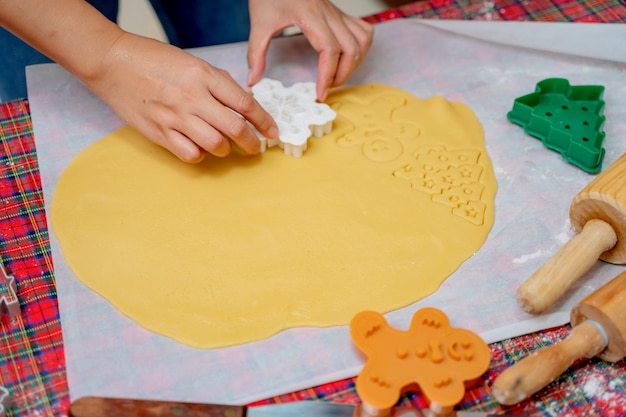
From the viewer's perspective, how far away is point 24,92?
4.13ft

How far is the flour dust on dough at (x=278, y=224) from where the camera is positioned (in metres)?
0.87

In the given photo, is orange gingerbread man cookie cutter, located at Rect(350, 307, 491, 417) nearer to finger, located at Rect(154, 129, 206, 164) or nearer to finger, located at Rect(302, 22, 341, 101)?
finger, located at Rect(154, 129, 206, 164)

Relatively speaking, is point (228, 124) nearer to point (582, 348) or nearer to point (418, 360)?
point (418, 360)

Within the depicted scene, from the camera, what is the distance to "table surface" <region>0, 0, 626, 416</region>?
0.78m

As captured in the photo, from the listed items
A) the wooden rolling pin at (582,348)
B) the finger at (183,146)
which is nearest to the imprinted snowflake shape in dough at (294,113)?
the finger at (183,146)

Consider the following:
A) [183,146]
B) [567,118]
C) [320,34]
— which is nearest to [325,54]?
[320,34]

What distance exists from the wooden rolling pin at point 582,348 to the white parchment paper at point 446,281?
0.09 metres

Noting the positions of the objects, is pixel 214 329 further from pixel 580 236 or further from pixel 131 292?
pixel 580 236

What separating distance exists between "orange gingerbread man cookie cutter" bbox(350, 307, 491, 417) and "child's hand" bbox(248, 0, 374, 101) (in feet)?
1.61

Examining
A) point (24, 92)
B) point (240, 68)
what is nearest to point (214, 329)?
point (240, 68)

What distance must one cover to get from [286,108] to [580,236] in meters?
0.49

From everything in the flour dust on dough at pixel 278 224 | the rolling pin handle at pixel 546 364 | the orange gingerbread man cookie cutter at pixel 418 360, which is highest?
the rolling pin handle at pixel 546 364

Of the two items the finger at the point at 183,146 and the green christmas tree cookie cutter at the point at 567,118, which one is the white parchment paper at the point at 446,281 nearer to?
the green christmas tree cookie cutter at the point at 567,118

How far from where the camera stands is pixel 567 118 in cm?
111
